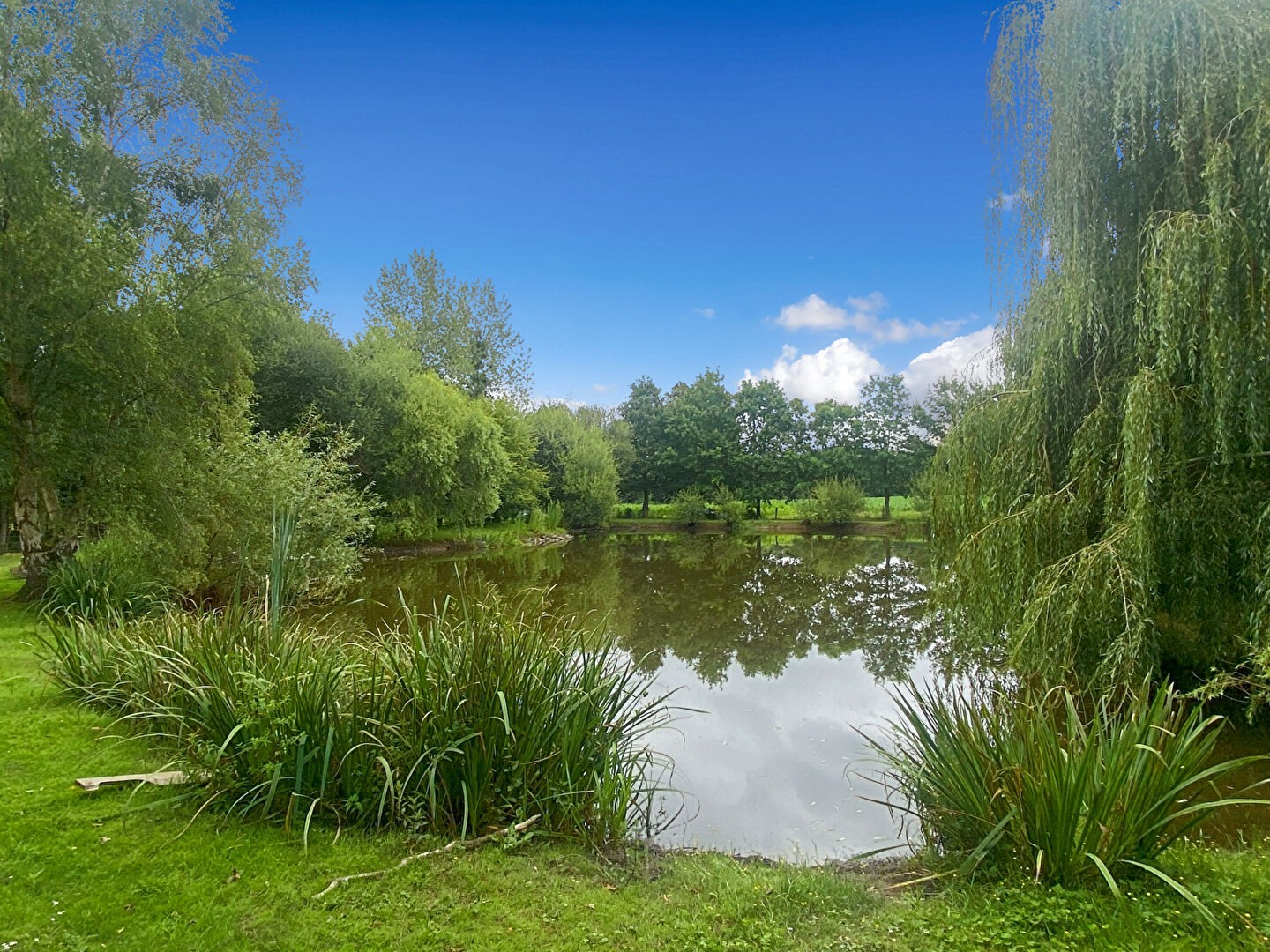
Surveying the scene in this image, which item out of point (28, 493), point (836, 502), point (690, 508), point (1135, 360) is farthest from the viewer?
point (690, 508)

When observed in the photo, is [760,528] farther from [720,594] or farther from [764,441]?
[720,594]

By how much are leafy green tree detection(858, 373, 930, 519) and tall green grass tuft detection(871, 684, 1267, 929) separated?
33.8 metres

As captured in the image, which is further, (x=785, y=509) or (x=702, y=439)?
(x=785, y=509)

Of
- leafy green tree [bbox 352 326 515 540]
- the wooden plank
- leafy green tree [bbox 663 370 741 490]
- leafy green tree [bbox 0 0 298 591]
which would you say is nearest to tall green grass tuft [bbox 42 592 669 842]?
the wooden plank

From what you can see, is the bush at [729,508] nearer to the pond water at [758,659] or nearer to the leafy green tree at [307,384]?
the pond water at [758,659]

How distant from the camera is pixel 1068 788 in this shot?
2473 millimetres

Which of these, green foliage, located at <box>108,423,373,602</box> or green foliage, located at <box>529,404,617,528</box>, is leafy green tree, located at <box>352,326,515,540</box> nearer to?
green foliage, located at <box>529,404,617,528</box>

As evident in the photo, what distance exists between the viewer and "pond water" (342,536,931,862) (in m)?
4.50

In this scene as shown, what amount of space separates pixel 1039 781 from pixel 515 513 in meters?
25.8

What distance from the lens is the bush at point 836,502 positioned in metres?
30.7

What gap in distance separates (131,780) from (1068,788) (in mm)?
4559

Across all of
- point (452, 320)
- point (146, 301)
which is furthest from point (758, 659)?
point (452, 320)

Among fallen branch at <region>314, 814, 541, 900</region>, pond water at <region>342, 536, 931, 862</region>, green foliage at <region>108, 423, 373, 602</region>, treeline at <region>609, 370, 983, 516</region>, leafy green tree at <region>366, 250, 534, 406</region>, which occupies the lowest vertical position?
pond water at <region>342, 536, 931, 862</region>

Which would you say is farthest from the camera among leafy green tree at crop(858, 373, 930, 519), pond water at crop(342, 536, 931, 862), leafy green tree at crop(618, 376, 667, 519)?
leafy green tree at crop(618, 376, 667, 519)
